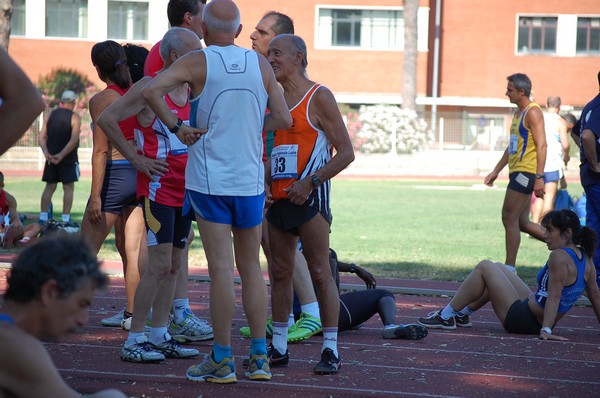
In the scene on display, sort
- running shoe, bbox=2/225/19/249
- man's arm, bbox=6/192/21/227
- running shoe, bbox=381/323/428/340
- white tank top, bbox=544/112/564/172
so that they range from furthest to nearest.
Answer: white tank top, bbox=544/112/564/172 < man's arm, bbox=6/192/21/227 < running shoe, bbox=2/225/19/249 < running shoe, bbox=381/323/428/340

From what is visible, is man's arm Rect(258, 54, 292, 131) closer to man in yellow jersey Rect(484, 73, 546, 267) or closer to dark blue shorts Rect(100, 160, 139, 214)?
dark blue shorts Rect(100, 160, 139, 214)

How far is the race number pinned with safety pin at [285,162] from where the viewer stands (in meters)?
5.94

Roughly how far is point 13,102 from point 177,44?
8.43 ft

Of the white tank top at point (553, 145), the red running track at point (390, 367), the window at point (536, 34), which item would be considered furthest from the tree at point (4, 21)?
the window at point (536, 34)

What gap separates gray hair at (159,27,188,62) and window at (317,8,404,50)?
4622 cm

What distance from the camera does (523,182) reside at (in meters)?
10.4

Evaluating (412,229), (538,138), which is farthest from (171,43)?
(412,229)

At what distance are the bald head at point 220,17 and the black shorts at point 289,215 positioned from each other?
1162mm

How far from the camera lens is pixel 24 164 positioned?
1361 inches

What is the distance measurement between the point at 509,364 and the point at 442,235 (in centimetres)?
944

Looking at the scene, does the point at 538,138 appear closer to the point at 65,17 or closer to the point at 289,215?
the point at 289,215

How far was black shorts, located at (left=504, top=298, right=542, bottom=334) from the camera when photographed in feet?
24.5

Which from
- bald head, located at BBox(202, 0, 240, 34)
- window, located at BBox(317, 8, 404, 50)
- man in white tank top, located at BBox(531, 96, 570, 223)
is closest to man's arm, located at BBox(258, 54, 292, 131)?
bald head, located at BBox(202, 0, 240, 34)

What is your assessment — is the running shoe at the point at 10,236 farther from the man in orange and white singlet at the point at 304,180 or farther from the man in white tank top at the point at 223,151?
the man in white tank top at the point at 223,151
